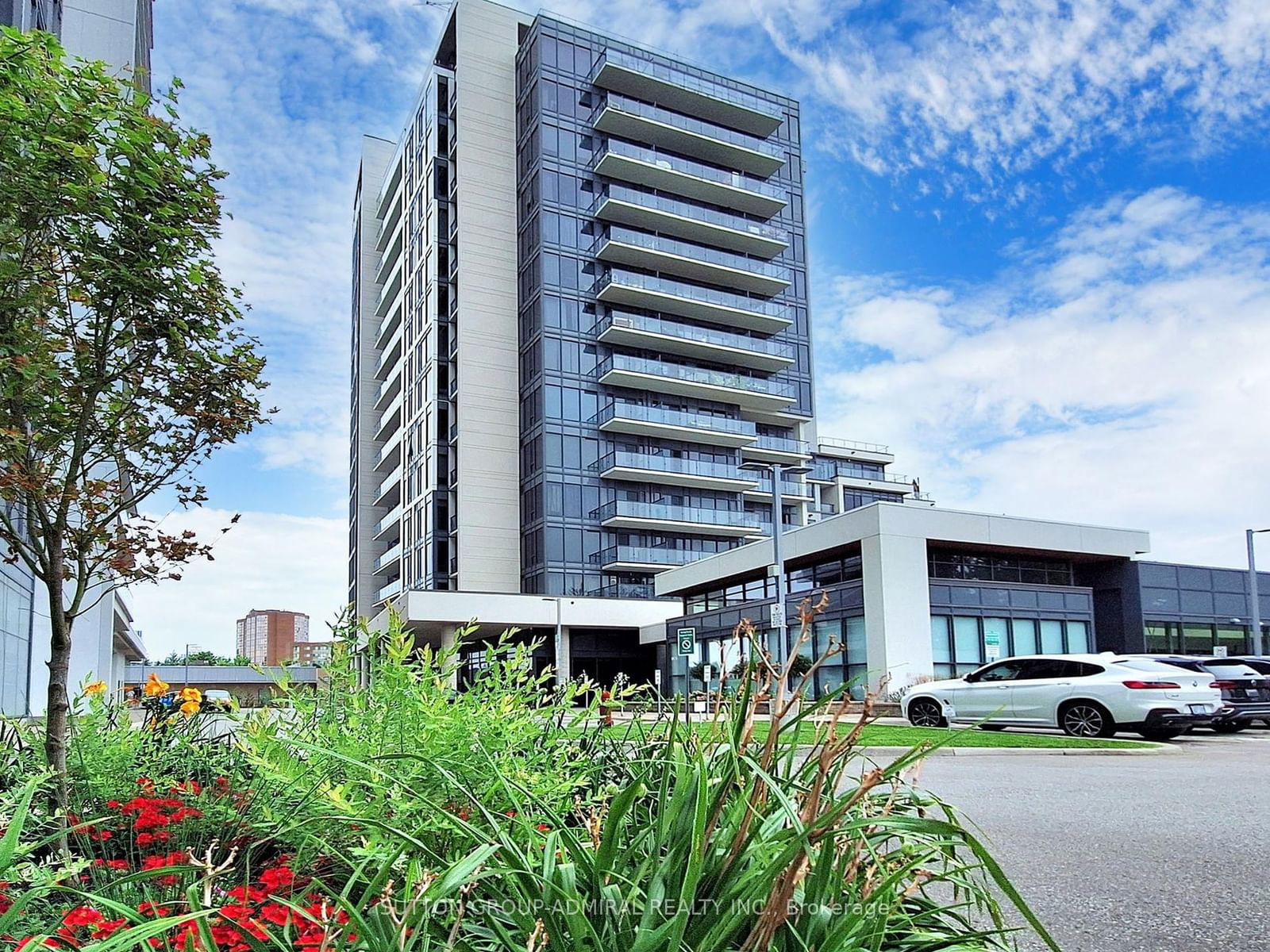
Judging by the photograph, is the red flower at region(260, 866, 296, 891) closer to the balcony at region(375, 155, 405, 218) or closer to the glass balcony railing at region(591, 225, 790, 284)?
the glass balcony railing at region(591, 225, 790, 284)

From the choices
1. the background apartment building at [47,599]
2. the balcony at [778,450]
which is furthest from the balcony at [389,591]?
the background apartment building at [47,599]

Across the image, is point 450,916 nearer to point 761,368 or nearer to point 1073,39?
point 1073,39

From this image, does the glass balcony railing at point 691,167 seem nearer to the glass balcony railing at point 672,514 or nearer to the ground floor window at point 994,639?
the glass balcony railing at point 672,514

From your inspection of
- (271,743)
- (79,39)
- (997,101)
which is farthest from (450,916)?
(79,39)

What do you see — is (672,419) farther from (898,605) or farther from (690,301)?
(898,605)

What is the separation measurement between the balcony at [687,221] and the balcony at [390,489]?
21872 mm

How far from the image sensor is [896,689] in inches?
1217

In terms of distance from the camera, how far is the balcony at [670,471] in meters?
56.8

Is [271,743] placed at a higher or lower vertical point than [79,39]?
lower

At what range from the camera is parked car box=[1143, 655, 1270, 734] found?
1989 centimetres

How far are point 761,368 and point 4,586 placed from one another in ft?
156

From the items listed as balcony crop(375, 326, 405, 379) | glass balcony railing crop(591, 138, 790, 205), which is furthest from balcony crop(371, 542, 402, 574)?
glass balcony railing crop(591, 138, 790, 205)

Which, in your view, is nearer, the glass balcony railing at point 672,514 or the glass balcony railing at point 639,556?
the glass balcony railing at point 639,556

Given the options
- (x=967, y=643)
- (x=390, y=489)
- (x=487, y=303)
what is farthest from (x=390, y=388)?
(x=967, y=643)
